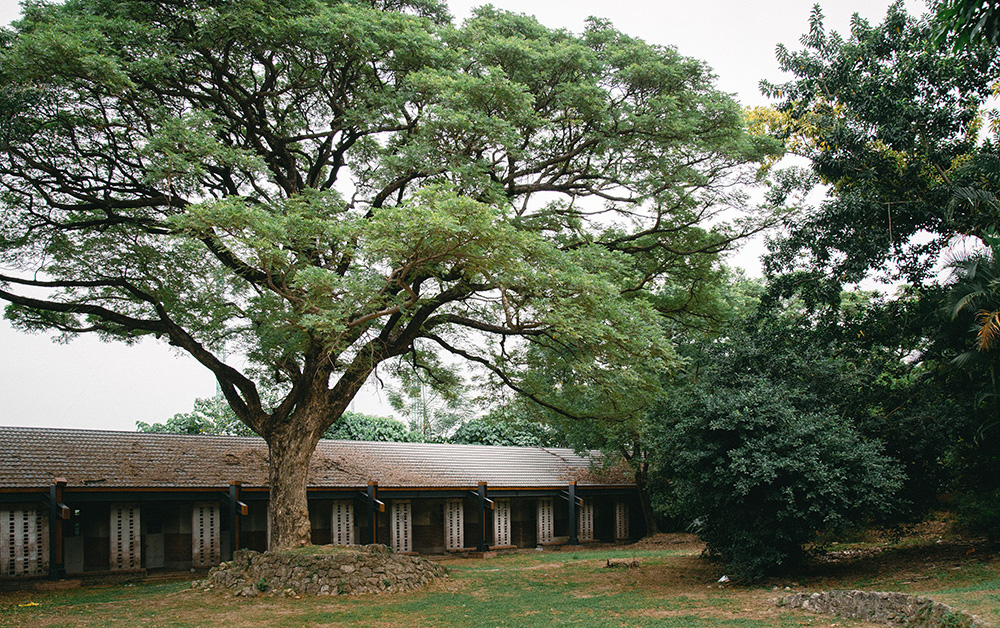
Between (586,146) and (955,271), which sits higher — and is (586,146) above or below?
above

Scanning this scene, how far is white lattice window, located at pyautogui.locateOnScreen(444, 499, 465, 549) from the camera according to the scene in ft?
73.6

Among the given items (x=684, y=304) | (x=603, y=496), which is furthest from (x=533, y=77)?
(x=603, y=496)

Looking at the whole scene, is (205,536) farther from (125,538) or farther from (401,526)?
(401,526)

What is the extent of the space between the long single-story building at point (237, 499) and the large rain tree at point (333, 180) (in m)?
3.19

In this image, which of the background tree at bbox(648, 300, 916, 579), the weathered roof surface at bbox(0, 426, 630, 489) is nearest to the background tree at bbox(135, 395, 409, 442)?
the weathered roof surface at bbox(0, 426, 630, 489)

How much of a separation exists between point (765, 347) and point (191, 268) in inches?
454

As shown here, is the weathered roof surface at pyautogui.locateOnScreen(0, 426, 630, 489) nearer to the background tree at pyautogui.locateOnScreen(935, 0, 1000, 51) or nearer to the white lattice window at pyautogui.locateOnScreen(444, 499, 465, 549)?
the white lattice window at pyautogui.locateOnScreen(444, 499, 465, 549)

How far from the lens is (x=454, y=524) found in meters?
22.7

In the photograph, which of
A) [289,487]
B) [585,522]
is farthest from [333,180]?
[585,522]

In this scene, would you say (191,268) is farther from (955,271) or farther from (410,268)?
(955,271)

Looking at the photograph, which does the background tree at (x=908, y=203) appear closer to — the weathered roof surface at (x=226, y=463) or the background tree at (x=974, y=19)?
the background tree at (x=974, y=19)

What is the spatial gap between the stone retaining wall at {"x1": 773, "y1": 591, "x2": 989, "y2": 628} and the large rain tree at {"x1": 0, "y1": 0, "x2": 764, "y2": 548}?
480 cm

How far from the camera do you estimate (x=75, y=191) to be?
46.8ft

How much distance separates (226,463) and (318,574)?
6893 mm
